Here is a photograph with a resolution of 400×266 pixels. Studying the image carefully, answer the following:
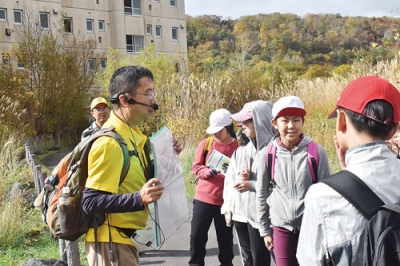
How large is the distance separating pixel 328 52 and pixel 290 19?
25951 millimetres

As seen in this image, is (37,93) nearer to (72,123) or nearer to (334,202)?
(72,123)

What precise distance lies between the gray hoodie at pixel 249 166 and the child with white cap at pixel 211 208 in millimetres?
454

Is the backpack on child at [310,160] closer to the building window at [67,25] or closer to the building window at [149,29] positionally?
the building window at [67,25]

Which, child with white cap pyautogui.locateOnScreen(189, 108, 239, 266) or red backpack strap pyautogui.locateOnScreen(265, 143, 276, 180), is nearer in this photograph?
red backpack strap pyautogui.locateOnScreen(265, 143, 276, 180)

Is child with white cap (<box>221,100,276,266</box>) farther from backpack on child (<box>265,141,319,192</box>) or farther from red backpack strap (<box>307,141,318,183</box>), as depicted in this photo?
red backpack strap (<box>307,141,318,183</box>)

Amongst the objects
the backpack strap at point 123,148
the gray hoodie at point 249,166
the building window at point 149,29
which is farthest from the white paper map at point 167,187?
the building window at point 149,29

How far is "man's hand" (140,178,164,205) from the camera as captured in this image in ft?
10.0

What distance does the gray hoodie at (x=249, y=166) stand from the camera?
513 centimetres

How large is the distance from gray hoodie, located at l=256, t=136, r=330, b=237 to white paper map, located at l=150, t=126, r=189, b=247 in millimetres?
939

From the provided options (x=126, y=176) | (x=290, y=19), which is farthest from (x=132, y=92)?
(x=290, y=19)

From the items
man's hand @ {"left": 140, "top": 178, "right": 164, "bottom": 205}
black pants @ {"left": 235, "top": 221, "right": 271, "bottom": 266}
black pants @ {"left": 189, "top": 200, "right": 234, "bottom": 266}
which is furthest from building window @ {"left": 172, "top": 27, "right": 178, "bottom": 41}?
man's hand @ {"left": 140, "top": 178, "right": 164, "bottom": 205}

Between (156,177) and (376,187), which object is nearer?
(376,187)

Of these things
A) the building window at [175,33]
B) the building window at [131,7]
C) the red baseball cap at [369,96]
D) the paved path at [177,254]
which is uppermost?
the building window at [131,7]

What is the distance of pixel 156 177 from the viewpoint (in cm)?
326
